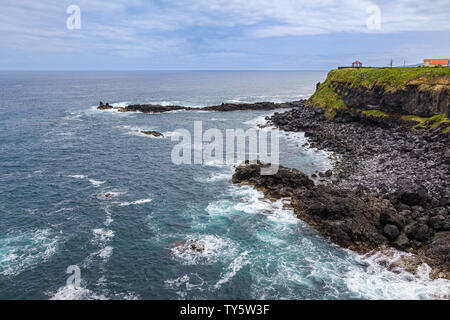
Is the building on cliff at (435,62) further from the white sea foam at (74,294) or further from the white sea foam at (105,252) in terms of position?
the white sea foam at (74,294)

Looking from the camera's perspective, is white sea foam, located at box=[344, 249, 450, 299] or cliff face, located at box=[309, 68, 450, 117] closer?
white sea foam, located at box=[344, 249, 450, 299]

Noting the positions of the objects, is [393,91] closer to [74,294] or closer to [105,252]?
[105,252]

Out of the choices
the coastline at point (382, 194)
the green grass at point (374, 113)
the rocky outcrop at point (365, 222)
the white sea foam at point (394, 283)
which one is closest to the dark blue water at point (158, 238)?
the white sea foam at point (394, 283)

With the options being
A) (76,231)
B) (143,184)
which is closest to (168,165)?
(143,184)

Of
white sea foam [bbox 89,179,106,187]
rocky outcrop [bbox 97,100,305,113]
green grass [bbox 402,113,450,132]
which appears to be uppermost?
rocky outcrop [bbox 97,100,305,113]

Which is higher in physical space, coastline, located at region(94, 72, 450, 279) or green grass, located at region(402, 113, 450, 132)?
green grass, located at region(402, 113, 450, 132)

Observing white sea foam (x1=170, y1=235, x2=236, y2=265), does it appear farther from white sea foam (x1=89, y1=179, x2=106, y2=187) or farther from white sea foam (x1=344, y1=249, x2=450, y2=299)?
white sea foam (x1=89, y1=179, x2=106, y2=187)

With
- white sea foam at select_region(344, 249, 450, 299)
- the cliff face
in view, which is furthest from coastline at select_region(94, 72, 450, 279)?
the cliff face
